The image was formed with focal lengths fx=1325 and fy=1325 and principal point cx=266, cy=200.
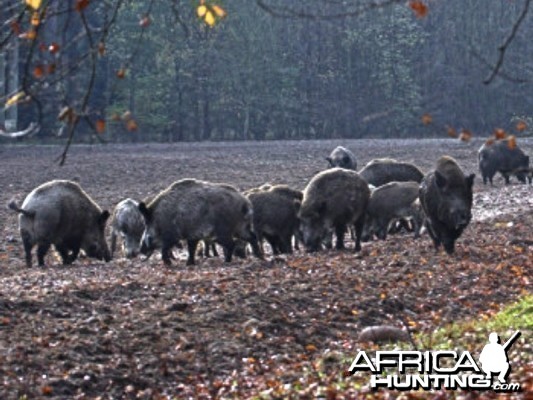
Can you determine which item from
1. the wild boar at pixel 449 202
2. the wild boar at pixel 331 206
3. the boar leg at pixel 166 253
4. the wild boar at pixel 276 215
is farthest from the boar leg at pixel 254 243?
the wild boar at pixel 449 202

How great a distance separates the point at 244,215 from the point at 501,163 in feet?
62.7

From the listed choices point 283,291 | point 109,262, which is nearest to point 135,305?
point 283,291

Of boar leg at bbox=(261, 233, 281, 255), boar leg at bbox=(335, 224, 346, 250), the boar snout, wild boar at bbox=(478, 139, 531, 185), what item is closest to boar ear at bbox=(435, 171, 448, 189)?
the boar snout

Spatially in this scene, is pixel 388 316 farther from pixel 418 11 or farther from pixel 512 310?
pixel 418 11

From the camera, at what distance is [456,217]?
17.3 meters

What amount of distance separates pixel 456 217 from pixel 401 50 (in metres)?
55.3

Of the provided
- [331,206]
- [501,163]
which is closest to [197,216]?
[331,206]

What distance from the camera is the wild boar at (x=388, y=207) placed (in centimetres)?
2269

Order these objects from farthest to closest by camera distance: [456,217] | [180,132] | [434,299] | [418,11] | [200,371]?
[180,132] → [456,217] → [434,299] → [200,371] → [418,11]

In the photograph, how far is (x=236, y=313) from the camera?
497 inches

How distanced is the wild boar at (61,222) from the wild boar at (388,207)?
4.96 meters

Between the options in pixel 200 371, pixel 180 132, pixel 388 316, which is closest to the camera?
pixel 200 371

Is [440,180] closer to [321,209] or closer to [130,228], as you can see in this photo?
[321,209]

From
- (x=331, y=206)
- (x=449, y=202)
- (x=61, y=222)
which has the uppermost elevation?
(x=449, y=202)
